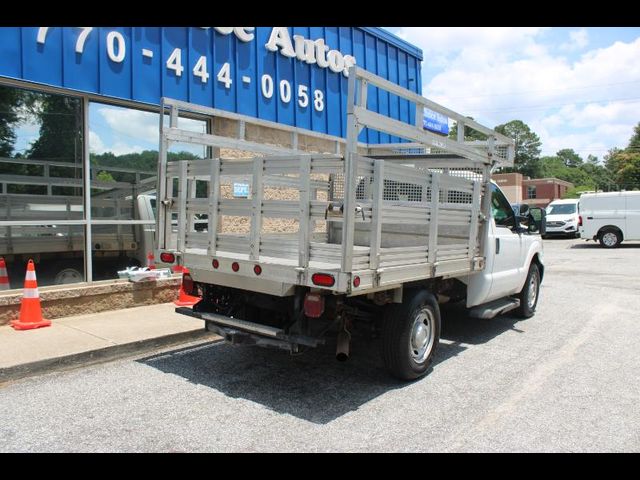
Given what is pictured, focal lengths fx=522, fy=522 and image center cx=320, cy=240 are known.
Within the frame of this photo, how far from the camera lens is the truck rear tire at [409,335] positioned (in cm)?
458

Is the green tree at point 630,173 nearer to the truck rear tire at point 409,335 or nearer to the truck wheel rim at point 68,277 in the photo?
the truck rear tire at point 409,335

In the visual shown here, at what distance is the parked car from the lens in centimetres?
2486

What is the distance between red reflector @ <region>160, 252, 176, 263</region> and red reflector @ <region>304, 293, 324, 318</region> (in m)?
1.64

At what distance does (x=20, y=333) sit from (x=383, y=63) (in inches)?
365

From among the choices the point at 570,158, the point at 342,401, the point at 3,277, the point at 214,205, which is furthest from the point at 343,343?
the point at 570,158

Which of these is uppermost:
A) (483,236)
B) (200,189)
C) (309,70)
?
(309,70)

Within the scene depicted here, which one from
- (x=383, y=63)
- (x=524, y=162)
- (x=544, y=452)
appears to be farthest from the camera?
(x=524, y=162)

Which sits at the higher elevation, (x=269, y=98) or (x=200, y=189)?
(x=269, y=98)

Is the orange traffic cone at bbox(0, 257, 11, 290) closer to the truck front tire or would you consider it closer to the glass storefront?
the glass storefront

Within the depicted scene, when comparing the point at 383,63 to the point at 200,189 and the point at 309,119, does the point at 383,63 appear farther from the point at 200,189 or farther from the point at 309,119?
the point at 200,189

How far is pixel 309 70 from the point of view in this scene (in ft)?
32.7

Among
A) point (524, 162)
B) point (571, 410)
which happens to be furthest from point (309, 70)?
point (524, 162)

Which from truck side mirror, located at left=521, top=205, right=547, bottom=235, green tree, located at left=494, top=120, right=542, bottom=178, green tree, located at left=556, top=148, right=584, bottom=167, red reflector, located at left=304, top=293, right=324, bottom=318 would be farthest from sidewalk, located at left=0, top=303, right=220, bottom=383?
green tree, located at left=556, top=148, right=584, bottom=167

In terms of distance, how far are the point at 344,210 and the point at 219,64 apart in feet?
17.8
